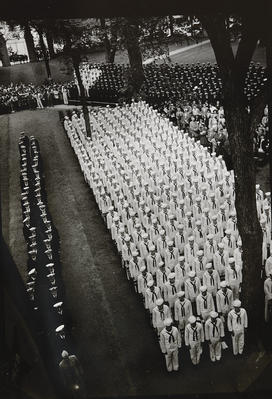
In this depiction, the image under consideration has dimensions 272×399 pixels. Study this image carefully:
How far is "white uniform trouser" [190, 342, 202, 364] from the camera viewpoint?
738 centimetres

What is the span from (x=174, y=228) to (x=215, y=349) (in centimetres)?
354

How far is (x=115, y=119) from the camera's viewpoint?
57.7 ft

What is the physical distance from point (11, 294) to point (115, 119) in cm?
1019

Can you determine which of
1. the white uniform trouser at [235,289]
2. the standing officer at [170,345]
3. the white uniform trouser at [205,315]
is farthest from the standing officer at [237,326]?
the white uniform trouser at [235,289]

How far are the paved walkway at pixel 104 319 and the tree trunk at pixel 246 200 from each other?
103 cm

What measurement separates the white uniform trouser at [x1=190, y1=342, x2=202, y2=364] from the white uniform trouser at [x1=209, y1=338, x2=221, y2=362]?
19 cm

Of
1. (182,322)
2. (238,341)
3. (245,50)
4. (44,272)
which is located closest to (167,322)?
(182,322)

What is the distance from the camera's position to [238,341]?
7.62 meters

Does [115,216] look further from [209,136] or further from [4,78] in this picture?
[4,78]

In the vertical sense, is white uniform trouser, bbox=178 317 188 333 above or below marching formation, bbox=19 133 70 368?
below

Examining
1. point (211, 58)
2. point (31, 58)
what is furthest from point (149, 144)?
point (31, 58)

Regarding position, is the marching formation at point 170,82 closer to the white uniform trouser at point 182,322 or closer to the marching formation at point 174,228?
the marching formation at point 174,228

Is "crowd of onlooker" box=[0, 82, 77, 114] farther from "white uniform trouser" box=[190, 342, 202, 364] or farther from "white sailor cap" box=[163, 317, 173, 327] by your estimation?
"white uniform trouser" box=[190, 342, 202, 364]

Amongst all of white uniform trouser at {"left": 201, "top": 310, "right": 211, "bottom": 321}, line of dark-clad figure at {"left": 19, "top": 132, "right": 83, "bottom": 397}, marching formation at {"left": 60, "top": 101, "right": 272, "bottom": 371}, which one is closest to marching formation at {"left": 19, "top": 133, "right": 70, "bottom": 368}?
line of dark-clad figure at {"left": 19, "top": 132, "right": 83, "bottom": 397}
